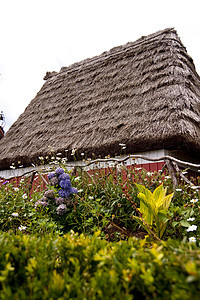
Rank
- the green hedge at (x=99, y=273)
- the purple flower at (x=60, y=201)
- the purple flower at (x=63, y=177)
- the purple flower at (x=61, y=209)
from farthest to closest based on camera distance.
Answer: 1. the purple flower at (x=63, y=177)
2. the purple flower at (x=60, y=201)
3. the purple flower at (x=61, y=209)
4. the green hedge at (x=99, y=273)

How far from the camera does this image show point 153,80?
5.98m

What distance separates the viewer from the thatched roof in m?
4.83

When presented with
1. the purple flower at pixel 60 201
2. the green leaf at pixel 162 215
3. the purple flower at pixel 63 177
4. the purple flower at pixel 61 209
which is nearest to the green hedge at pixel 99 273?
the green leaf at pixel 162 215

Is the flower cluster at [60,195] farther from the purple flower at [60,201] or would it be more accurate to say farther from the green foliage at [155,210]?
the green foliage at [155,210]

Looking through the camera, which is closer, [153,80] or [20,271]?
[20,271]

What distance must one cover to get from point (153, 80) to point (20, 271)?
17.9 feet

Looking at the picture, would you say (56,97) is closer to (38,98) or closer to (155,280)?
(38,98)

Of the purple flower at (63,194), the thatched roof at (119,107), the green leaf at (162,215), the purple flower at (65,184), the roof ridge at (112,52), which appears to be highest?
the roof ridge at (112,52)

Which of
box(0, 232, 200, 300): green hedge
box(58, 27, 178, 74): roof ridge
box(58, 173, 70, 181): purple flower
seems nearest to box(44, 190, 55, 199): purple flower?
box(58, 173, 70, 181): purple flower

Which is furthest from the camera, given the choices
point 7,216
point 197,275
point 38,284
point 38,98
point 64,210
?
point 38,98

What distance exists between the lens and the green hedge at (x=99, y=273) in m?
0.98

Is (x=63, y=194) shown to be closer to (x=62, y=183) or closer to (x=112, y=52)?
(x=62, y=183)

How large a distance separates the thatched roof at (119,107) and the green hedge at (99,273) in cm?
Result: 343

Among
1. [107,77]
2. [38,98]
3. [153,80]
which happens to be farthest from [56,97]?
[153,80]
